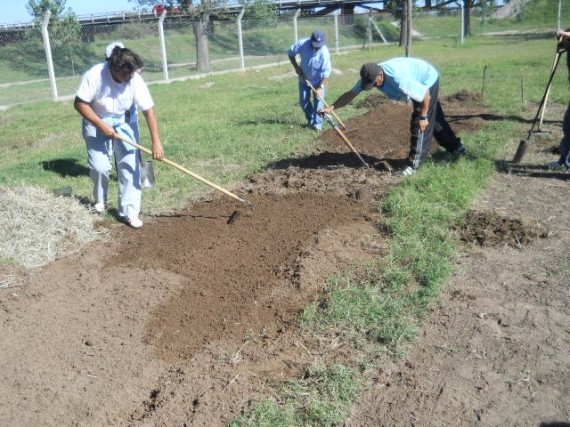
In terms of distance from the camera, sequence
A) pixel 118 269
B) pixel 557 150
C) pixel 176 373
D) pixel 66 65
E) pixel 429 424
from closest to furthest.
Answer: pixel 429 424 < pixel 176 373 < pixel 118 269 < pixel 557 150 < pixel 66 65

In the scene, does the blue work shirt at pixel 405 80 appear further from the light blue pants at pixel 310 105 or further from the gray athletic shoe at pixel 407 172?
the light blue pants at pixel 310 105

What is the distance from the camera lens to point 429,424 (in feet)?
9.03

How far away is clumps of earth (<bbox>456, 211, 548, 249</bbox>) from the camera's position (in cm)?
468

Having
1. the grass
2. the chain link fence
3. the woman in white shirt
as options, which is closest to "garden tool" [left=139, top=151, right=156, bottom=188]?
the grass

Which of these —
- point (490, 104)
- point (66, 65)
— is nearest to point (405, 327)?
point (490, 104)

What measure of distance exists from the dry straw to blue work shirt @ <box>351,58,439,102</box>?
3126mm

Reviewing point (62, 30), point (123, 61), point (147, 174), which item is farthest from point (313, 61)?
point (62, 30)

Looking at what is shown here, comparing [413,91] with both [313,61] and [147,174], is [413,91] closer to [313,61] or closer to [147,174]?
[147,174]

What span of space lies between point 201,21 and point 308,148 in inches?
666

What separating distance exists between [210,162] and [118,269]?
3335 millimetres

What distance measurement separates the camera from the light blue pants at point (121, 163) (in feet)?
16.9

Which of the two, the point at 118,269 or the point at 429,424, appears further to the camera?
the point at 118,269

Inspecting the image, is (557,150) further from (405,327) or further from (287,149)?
(405,327)

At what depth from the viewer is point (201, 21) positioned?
23.0 metres
